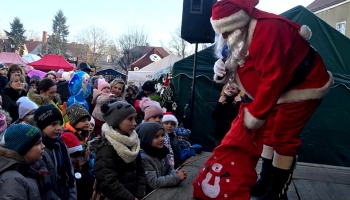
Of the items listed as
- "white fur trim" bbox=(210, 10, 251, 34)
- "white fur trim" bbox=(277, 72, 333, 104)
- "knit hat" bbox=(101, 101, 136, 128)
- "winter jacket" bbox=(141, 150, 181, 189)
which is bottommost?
"winter jacket" bbox=(141, 150, 181, 189)

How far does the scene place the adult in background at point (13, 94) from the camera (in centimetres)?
513

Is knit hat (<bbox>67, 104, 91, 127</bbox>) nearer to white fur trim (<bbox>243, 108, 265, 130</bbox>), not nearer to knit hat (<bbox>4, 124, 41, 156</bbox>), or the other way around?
knit hat (<bbox>4, 124, 41, 156</bbox>)

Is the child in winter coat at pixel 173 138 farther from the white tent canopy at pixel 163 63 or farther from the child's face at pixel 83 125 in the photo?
the white tent canopy at pixel 163 63

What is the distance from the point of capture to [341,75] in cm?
695

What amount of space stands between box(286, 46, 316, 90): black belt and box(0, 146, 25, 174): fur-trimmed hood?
1.93 m

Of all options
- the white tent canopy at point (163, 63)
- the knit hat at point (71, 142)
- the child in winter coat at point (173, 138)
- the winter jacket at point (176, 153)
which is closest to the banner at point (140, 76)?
the white tent canopy at point (163, 63)

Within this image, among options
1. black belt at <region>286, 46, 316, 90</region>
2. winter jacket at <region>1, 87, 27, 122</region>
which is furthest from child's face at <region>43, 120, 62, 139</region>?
winter jacket at <region>1, 87, 27, 122</region>

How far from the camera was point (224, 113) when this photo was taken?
19.7 ft

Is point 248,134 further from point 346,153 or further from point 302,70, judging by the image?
point 346,153

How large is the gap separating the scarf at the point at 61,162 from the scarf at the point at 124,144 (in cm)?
40

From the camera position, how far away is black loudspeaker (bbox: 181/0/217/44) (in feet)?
20.4

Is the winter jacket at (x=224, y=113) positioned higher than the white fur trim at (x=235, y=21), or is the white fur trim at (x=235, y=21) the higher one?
the white fur trim at (x=235, y=21)

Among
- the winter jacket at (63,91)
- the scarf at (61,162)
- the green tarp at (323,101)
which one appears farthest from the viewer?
the winter jacket at (63,91)

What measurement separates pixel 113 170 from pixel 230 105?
3.22 m
